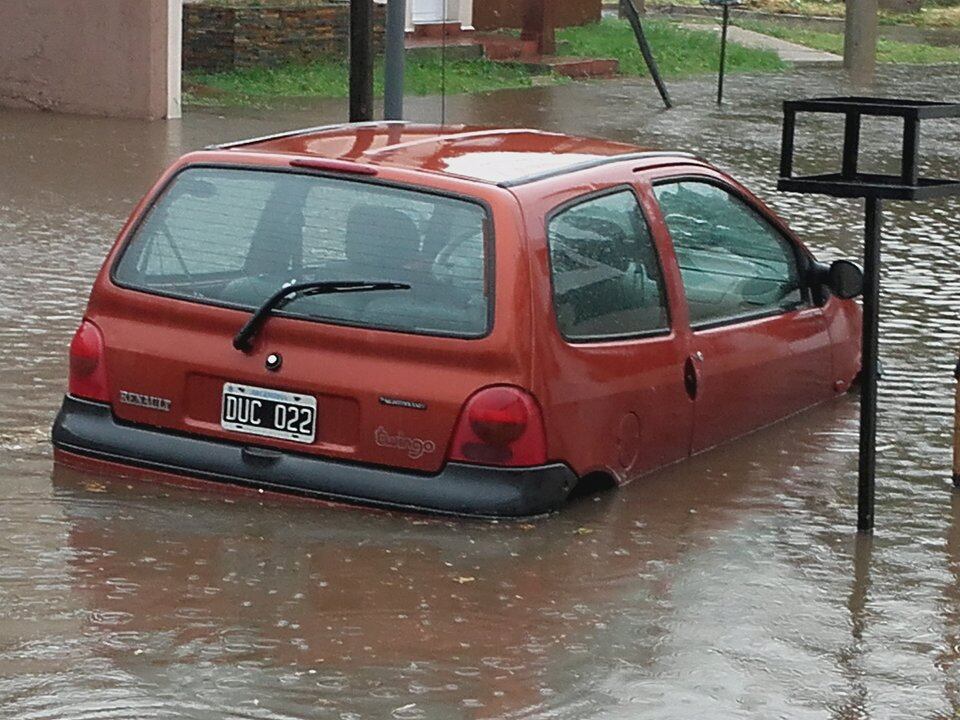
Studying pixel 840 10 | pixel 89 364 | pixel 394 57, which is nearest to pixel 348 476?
pixel 89 364

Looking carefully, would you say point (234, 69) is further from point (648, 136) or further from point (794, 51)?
point (794, 51)

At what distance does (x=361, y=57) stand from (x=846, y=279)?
13.7 feet

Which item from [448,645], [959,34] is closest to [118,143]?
[448,645]

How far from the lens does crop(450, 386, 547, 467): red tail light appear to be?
6.56 metres

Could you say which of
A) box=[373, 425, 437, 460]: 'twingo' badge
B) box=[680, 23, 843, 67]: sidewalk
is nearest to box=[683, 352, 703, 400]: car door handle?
box=[373, 425, 437, 460]: 'twingo' badge

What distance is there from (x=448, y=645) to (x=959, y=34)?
120 ft

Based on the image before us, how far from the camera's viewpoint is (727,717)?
17.0ft

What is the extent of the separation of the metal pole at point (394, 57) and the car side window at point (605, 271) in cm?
323

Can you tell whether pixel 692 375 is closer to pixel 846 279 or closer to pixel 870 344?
pixel 846 279

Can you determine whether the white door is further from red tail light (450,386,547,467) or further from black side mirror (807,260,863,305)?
red tail light (450,386,547,467)

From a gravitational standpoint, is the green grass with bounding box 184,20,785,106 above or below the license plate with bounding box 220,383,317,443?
above

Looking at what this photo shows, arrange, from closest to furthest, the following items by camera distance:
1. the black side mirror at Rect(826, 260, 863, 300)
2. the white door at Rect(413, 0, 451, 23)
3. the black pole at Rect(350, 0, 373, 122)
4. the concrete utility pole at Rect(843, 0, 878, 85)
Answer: the black side mirror at Rect(826, 260, 863, 300) → the black pole at Rect(350, 0, 373, 122) → the white door at Rect(413, 0, 451, 23) → the concrete utility pole at Rect(843, 0, 878, 85)

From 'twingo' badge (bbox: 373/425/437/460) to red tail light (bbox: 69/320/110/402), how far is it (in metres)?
1.09

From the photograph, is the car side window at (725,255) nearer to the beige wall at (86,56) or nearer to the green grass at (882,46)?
the beige wall at (86,56)
